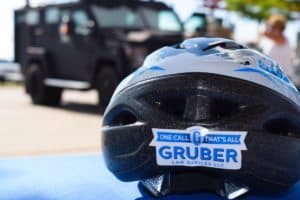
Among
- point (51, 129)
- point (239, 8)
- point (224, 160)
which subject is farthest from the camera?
point (239, 8)

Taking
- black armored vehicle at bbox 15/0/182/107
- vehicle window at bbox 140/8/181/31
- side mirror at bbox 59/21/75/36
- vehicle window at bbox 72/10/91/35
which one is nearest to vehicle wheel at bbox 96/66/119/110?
black armored vehicle at bbox 15/0/182/107

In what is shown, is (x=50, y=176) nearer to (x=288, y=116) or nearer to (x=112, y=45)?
(x=288, y=116)

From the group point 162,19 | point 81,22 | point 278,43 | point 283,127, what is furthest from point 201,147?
point 162,19

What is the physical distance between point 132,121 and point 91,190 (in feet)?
1.35

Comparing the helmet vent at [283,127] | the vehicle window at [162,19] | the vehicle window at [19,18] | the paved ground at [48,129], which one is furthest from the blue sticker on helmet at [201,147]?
Answer: the vehicle window at [19,18]

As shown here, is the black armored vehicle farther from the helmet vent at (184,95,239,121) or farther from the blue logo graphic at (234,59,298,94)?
the helmet vent at (184,95,239,121)

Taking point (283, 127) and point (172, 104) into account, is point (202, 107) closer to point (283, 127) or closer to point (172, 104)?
point (172, 104)

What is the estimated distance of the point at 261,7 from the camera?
21.9 m

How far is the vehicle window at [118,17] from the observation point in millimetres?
10352

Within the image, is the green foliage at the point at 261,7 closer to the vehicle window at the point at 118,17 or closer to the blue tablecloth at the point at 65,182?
the vehicle window at the point at 118,17

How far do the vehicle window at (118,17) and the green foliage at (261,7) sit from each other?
1074cm

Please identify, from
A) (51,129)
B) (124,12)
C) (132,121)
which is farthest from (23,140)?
(132,121)

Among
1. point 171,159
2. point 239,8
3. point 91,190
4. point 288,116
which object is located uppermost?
point 288,116

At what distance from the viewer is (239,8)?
23344 mm
